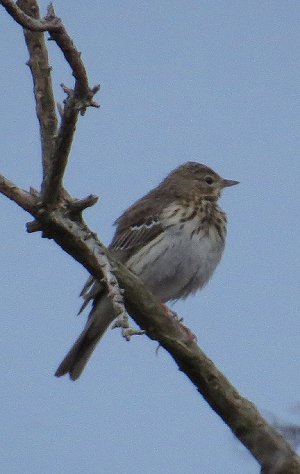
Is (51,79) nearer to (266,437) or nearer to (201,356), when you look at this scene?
(201,356)

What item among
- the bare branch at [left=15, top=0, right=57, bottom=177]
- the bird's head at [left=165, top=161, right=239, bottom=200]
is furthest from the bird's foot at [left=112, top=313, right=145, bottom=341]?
the bird's head at [left=165, top=161, right=239, bottom=200]

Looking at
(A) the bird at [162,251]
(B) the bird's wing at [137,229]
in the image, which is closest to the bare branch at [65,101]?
(A) the bird at [162,251]

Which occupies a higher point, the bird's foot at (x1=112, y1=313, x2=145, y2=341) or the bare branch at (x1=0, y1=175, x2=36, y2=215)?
the bare branch at (x1=0, y1=175, x2=36, y2=215)

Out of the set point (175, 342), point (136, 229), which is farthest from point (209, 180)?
point (175, 342)

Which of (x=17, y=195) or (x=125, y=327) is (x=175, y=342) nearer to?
(x=17, y=195)

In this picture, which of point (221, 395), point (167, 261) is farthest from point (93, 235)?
point (167, 261)

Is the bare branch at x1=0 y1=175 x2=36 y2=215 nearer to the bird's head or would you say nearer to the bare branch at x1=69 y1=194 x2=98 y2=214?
the bare branch at x1=69 y1=194 x2=98 y2=214
